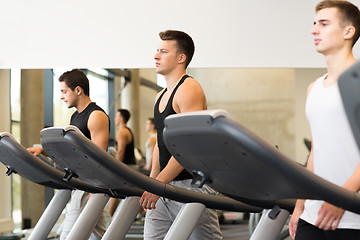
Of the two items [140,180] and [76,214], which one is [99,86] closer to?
[76,214]

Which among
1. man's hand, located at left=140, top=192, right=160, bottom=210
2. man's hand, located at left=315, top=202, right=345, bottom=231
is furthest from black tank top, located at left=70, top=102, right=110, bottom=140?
man's hand, located at left=315, top=202, right=345, bottom=231

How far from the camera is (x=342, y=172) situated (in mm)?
1715

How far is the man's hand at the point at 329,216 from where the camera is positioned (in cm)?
156

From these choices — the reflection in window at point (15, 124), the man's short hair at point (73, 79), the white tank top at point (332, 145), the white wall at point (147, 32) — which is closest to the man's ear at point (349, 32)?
the white tank top at point (332, 145)

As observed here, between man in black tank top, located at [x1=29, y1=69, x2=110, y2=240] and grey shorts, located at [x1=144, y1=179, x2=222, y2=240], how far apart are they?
637 mm

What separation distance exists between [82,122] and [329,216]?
1964mm

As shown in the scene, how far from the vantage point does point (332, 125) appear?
68.4 inches

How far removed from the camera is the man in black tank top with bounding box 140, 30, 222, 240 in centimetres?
252

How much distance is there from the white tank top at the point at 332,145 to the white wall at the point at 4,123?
4.18 meters

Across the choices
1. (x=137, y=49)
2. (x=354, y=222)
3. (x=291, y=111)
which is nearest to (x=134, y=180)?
(x=354, y=222)

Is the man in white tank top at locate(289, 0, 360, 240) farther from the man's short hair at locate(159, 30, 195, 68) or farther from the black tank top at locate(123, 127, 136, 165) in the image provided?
the black tank top at locate(123, 127, 136, 165)

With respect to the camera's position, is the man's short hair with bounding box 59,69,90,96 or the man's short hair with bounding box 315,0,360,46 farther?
the man's short hair with bounding box 59,69,90,96

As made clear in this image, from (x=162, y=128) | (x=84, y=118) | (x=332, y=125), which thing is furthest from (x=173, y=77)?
(x=332, y=125)

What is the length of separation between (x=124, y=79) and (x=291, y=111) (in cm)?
159
